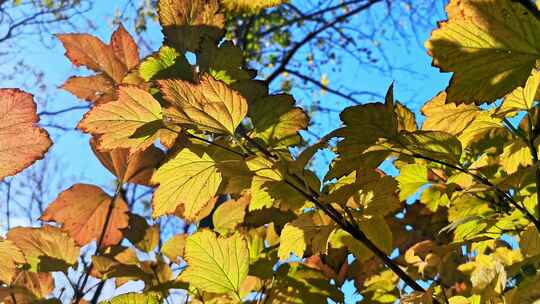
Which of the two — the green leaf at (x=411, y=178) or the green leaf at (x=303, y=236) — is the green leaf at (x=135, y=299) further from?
the green leaf at (x=411, y=178)

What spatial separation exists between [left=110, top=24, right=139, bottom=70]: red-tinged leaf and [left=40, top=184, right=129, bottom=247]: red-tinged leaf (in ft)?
0.89

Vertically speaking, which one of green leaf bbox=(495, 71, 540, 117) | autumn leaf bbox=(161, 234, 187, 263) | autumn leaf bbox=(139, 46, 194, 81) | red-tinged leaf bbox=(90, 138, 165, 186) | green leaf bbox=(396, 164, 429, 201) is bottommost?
green leaf bbox=(396, 164, 429, 201)

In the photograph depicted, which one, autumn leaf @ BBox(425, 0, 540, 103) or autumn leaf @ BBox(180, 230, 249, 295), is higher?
autumn leaf @ BBox(425, 0, 540, 103)

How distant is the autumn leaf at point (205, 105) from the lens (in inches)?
20.3

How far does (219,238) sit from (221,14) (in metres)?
0.31

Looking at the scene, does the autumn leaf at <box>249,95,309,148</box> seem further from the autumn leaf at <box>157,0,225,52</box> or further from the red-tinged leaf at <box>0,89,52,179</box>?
the red-tinged leaf at <box>0,89,52,179</box>

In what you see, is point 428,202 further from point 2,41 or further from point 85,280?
point 2,41

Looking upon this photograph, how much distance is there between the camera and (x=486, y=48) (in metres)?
0.48

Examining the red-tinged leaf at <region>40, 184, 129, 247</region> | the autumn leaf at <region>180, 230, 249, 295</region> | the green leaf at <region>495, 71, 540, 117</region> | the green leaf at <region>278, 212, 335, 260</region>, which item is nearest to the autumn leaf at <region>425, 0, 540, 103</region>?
the green leaf at <region>495, 71, 540, 117</region>

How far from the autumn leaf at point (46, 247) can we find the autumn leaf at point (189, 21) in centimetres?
47

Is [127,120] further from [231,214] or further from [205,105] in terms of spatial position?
[231,214]

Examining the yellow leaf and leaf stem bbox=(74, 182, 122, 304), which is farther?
leaf stem bbox=(74, 182, 122, 304)

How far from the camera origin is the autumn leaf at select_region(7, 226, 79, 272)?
879mm

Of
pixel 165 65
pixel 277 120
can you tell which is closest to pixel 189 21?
pixel 165 65
